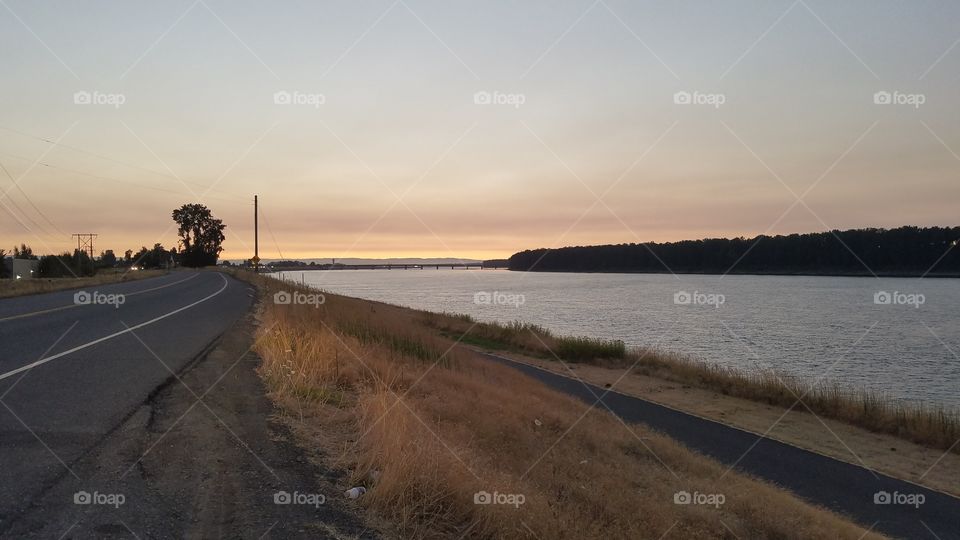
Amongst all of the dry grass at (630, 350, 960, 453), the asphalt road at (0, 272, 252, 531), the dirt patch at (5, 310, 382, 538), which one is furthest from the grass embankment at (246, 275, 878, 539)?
the dry grass at (630, 350, 960, 453)

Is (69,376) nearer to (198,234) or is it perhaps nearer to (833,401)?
(833,401)

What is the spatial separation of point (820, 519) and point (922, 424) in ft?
31.5

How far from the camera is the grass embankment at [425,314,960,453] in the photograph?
53.5 ft

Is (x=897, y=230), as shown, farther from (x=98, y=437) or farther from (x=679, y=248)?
(x=98, y=437)

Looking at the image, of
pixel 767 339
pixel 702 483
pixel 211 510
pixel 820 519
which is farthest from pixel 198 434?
pixel 767 339

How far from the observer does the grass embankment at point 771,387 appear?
16297 millimetres

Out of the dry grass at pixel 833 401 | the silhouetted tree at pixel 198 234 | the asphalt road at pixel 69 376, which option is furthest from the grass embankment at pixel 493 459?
the silhouetted tree at pixel 198 234

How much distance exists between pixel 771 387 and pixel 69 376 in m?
20.0

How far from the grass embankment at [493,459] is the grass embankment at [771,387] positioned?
26.2 feet

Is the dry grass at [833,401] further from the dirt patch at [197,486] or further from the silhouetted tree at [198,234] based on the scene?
the silhouetted tree at [198,234]

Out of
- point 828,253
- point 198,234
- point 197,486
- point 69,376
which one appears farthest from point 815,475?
point 828,253

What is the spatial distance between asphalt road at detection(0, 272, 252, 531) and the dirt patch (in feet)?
0.76

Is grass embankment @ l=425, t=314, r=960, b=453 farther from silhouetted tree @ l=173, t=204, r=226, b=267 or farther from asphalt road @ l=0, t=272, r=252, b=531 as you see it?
silhouetted tree @ l=173, t=204, r=226, b=267

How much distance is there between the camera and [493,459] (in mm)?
8430
